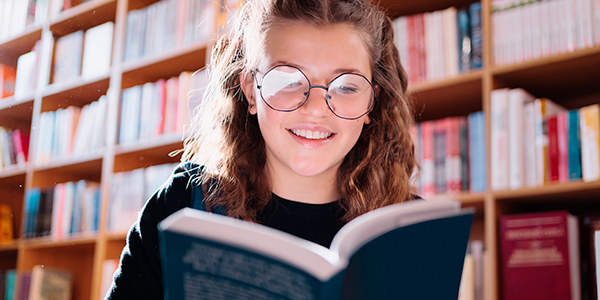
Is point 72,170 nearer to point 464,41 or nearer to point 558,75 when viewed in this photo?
point 464,41

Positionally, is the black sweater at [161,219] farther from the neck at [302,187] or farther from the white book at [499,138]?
the white book at [499,138]

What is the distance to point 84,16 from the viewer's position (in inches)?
84.3

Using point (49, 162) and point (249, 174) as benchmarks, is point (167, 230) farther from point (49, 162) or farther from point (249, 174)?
point (49, 162)

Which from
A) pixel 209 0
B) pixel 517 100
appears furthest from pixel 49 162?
pixel 517 100

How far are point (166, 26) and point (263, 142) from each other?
115 cm

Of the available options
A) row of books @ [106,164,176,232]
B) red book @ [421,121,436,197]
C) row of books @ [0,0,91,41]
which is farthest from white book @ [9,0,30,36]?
red book @ [421,121,436,197]

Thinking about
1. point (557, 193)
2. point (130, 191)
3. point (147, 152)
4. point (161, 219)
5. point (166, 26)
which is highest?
point (166, 26)

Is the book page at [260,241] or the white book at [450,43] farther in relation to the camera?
the white book at [450,43]

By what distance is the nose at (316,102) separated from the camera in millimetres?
1037

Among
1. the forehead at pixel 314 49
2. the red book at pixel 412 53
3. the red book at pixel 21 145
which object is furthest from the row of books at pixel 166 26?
the forehead at pixel 314 49

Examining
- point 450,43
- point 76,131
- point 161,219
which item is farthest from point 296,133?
point 76,131

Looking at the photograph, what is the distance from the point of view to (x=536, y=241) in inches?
53.8

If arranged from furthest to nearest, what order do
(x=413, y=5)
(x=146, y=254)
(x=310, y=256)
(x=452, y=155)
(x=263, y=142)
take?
(x=413, y=5), (x=452, y=155), (x=263, y=142), (x=146, y=254), (x=310, y=256)

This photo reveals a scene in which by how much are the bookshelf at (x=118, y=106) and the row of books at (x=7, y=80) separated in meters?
0.02
